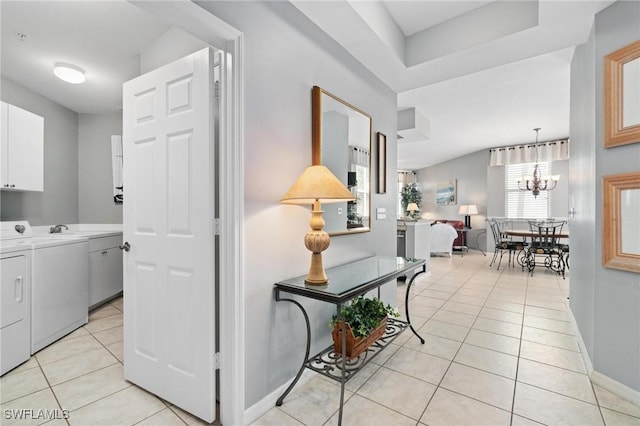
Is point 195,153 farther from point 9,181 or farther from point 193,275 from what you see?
point 9,181

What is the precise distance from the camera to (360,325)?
2.06 m

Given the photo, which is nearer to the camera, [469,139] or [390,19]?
[390,19]

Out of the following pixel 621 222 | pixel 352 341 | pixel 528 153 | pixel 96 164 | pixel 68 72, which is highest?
pixel 528 153

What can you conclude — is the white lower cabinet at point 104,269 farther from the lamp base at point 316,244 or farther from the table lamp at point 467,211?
the table lamp at point 467,211

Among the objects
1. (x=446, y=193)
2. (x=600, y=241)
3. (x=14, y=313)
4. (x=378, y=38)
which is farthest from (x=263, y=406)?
(x=446, y=193)

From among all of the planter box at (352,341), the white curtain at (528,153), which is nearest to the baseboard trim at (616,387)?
the planter box at (352,341)

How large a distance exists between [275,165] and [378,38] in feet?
4.37

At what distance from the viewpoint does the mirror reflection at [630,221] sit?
1.74m

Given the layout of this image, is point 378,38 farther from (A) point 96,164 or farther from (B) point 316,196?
(A) point 96,164

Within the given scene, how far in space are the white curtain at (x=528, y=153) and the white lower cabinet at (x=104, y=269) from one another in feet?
28.2

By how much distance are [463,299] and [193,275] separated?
3.42m

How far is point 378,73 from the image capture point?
9.12 ft

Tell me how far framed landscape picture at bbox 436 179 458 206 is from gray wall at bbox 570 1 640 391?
6.71 m

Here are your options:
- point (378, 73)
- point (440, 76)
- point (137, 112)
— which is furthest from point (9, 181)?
point (440, 76)
